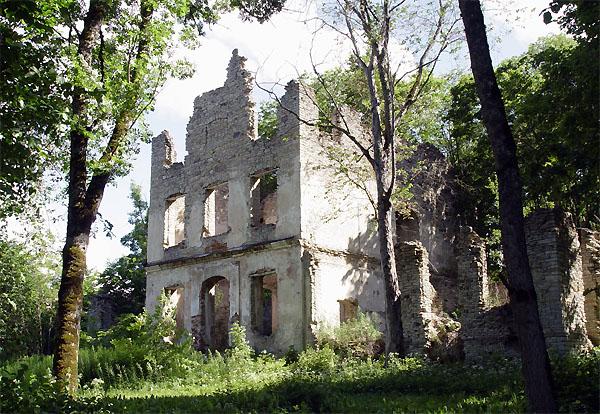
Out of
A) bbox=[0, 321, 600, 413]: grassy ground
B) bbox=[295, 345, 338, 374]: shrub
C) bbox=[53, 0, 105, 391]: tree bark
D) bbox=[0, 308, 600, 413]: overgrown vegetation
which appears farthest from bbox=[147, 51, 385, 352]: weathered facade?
bbox=[53, 0, 105, 391]: tree bark

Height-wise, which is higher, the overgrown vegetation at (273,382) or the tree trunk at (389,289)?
the tree trunk at (389,289)

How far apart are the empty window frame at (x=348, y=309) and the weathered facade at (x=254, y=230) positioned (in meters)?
0.03

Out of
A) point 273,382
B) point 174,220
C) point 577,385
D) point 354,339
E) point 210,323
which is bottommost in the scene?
point 577,385

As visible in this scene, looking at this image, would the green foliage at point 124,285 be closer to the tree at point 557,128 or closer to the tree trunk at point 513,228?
the tree at point 557,128

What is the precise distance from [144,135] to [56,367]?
504 cm

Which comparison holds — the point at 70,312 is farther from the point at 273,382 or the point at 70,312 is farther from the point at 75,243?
the point at 273,382

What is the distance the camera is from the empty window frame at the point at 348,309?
21594 millimetres

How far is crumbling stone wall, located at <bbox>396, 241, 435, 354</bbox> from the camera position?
18.0m

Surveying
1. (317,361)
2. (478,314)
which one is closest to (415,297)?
(478,314)

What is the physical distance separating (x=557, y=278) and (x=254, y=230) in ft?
35.5

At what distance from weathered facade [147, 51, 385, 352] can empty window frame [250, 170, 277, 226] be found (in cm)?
6

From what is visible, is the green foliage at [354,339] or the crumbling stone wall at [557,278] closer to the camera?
the crumbling stone wall at [557,278]

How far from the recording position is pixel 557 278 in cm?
1458

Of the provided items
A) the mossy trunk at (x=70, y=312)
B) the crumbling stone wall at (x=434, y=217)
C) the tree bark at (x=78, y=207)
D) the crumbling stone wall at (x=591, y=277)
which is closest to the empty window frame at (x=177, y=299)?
the crumbling stone wall at (x=434, y=217)
